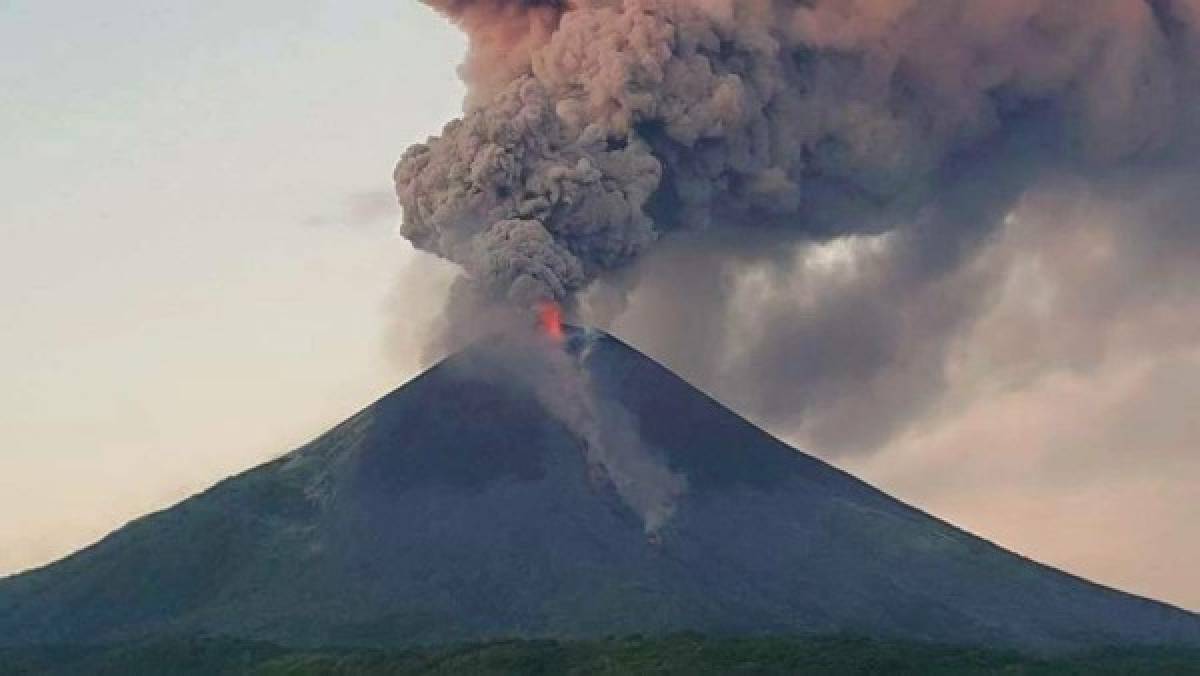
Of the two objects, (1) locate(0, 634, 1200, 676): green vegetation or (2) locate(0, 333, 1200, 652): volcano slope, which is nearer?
(1) locate(0, 634, 1200, 676): green vegetation

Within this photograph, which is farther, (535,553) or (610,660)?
(535,553)

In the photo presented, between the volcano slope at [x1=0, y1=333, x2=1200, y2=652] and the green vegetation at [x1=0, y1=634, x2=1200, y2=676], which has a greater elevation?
the volcano slope at [x1=0, y1=333, x2=1200, y2=652]

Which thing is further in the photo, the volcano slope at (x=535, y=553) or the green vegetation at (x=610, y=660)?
the volcano slope at (x=535, y=553)

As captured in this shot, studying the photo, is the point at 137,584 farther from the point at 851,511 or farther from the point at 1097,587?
the point at 1097,587

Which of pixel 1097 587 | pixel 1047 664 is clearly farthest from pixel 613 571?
pixel 1097 587
